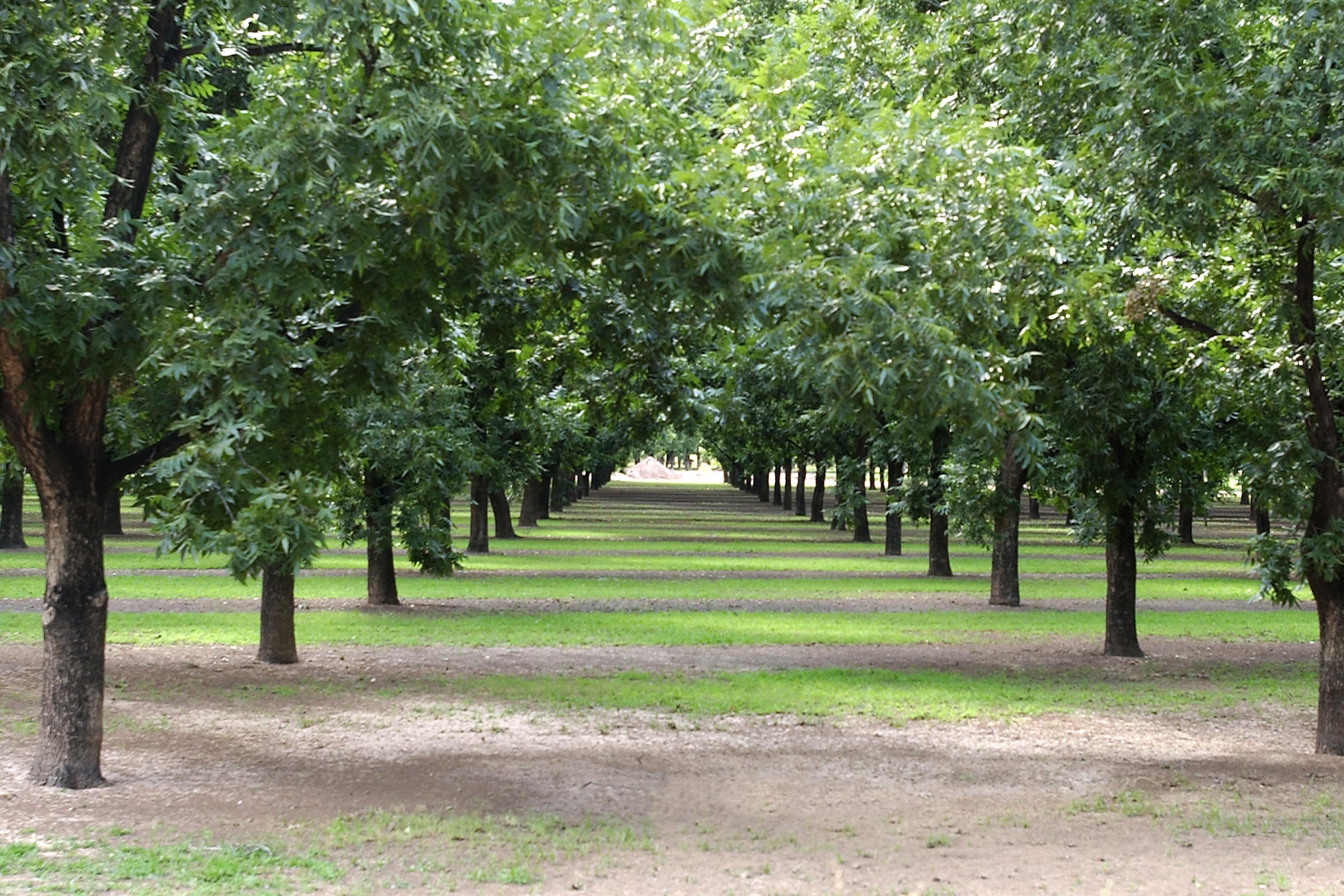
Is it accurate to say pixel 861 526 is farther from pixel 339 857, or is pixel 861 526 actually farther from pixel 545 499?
pixel 339 857

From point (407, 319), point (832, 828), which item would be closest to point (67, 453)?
point (407, 319)

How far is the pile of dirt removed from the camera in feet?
477

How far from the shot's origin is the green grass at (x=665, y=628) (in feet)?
58.4

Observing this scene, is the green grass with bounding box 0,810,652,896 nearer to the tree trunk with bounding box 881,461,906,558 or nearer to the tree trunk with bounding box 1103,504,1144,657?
the tree trunk with bounding box 1103,504,1144,657

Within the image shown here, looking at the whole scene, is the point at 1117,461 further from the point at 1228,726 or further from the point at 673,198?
the point at 673,198

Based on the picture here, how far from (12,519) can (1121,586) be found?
2713 centimetres

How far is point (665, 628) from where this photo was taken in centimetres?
1956

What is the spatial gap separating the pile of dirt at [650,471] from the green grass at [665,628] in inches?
4700

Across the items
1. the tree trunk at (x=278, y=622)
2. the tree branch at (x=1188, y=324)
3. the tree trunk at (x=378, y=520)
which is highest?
the tree branch at (x=1188, y=324)

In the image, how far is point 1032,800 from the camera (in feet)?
31.0

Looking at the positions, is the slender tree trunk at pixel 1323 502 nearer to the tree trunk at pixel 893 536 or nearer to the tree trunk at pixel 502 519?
the tree trunk at pixel 893 536

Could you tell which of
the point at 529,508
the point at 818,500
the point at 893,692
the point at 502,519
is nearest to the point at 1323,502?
the point at 893,692

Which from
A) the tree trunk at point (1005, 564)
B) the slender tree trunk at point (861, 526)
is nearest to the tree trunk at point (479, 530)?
the slender tree trunk at point (861, 526)

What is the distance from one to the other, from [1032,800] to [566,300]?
487 centimetres
